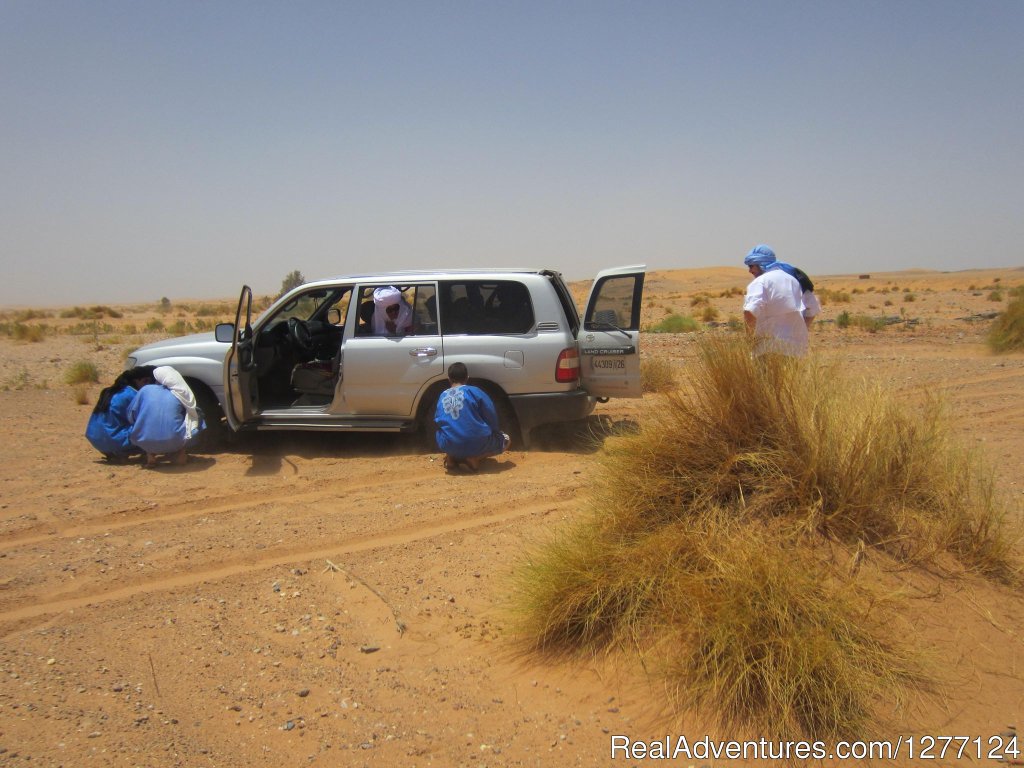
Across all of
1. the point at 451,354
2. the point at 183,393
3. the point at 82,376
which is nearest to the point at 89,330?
the point at 82,376

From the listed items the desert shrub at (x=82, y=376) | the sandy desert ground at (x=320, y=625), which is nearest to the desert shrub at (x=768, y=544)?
the sandy desert ground at (x=320, y=625)

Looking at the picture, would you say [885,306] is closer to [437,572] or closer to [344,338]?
[344,338]

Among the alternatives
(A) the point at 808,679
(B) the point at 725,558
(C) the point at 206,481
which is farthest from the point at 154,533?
(A) the point at 808,679

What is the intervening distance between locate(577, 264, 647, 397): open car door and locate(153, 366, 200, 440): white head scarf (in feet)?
13.0

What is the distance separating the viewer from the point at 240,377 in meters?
7.12

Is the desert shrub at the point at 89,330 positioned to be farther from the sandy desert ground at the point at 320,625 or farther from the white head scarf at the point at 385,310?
the sandy desert ground at the point at 320,625

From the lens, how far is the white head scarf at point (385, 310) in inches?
294

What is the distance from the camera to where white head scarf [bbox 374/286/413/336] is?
7477 millimetres

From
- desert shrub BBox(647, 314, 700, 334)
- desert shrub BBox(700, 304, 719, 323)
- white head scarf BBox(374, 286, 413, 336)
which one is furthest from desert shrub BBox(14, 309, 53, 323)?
white head scarf BBox(374, 286, 413, 336)

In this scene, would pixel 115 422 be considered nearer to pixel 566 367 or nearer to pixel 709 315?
pixel 566 367

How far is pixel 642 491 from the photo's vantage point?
3.97 metres

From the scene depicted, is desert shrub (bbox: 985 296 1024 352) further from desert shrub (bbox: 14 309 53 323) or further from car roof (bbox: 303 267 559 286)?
desert shrub (bbox: 14 309 53 323)

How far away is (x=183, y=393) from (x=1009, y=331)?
14.7 metres

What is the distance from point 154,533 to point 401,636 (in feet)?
8.61
